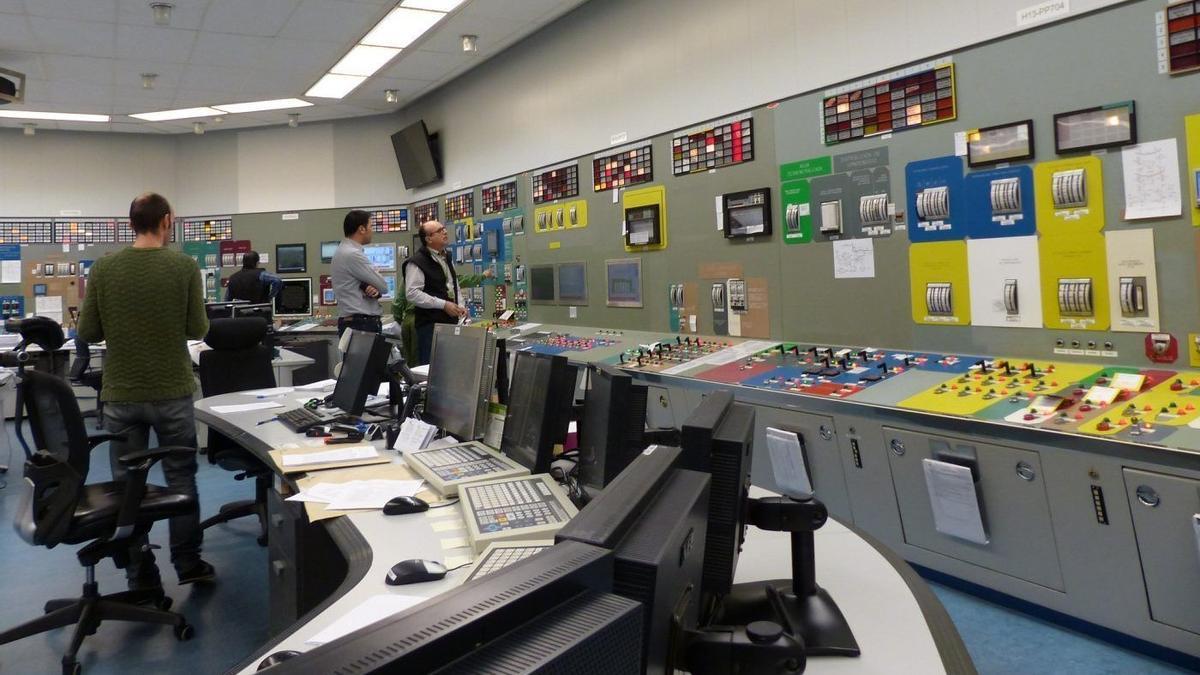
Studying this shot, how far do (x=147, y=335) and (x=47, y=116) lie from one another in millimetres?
6542

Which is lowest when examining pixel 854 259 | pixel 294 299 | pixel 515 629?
pixel 515 629

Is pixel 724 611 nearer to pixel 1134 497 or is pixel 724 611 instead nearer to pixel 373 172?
pixel 1134 497

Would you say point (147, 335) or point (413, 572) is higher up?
point (147, 335)

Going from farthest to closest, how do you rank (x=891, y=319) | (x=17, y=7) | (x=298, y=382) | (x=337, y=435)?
(x=298, y=382), (x=17, y=7), (x=891, y=319), (x=337, y=435)

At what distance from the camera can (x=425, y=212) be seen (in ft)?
25.7

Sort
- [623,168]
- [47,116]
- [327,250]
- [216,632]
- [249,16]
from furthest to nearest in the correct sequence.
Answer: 1. [327,250]
2. [47,116]
3. [249,16]
4. [623,168]
5. [216,632]

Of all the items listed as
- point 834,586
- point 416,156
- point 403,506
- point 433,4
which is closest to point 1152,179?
point 834,586

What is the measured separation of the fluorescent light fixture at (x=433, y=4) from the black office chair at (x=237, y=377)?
7.73 ft

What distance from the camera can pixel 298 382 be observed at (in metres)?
6.59

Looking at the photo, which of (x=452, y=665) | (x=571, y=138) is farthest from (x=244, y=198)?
(x=452, y=665)

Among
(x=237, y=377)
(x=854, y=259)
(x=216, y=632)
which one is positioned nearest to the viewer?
(x=216, y=632)

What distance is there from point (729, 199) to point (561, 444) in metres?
2.35

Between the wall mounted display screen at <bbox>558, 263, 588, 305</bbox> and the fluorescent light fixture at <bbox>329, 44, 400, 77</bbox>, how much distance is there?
2288mm

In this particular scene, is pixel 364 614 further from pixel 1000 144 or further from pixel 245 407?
pixel 1000 144
